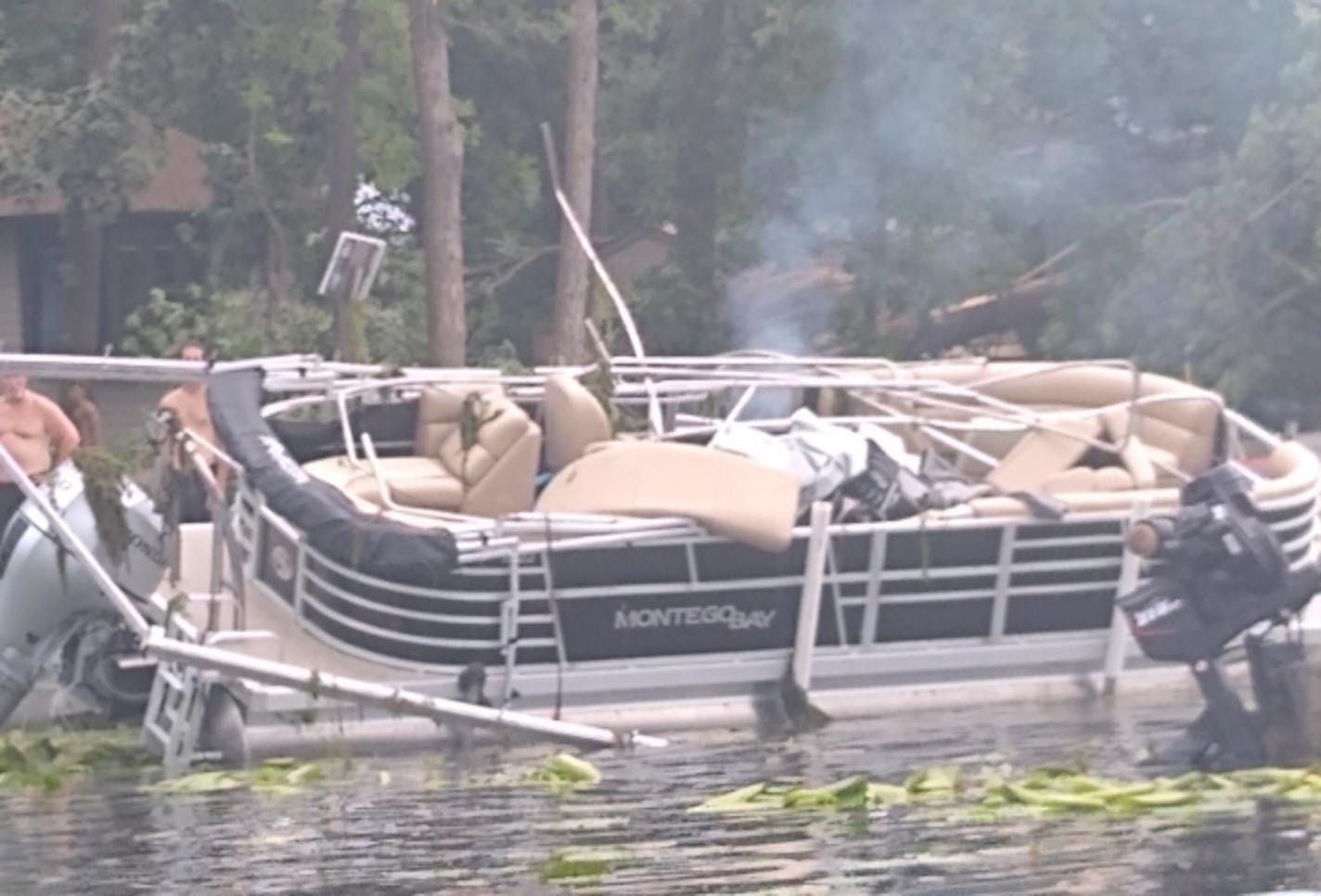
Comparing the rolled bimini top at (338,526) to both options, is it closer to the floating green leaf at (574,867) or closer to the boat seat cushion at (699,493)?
the boat seat cushion at (699,493)

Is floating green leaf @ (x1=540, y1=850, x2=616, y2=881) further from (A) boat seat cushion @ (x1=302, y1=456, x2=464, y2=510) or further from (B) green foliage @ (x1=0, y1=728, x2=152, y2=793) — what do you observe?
(A) boat seat cushion @ (x1=302, y1=456, x2=464, y2=510)

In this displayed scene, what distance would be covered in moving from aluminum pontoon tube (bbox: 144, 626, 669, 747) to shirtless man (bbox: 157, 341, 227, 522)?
1.45m

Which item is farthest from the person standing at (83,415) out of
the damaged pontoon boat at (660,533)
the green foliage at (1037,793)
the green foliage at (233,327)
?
the green foliage at (1037,793)

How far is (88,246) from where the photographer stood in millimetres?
30500

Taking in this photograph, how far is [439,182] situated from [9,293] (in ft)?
25.5

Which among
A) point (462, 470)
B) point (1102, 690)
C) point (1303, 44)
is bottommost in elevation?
point (1102, 690)

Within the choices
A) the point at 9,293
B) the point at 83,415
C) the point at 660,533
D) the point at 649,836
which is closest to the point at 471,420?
the point at 660,533

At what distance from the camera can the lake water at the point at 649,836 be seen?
9.66 metres

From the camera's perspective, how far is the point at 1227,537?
12438 mm

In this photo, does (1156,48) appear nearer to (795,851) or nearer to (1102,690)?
(1102,690)

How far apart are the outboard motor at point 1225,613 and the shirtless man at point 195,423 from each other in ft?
18.7

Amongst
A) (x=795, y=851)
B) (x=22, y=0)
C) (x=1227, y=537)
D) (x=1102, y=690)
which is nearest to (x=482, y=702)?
(x=1102, y=690)

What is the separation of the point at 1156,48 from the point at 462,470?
1212 centimetres

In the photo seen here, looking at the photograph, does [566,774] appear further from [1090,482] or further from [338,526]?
[1090,482]
